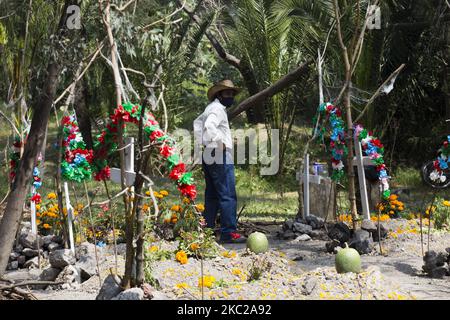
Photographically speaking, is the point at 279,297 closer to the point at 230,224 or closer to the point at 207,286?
the point at 207,286

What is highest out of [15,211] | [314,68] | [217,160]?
[314,68]

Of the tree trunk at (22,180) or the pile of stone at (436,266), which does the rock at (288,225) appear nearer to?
the pile of stone at (436,266)

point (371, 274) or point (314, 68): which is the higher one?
point (314, 68)

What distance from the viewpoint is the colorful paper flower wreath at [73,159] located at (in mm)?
7574

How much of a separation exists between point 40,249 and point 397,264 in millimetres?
3357

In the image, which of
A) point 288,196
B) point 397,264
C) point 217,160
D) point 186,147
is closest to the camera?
point 397,264

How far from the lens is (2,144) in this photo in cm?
2127

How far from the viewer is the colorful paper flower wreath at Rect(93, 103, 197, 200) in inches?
225

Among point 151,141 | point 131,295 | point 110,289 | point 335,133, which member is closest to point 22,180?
point 151,141

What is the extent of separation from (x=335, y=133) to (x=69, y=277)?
12.1ft

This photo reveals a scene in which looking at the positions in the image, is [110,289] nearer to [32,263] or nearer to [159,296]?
[159,296]

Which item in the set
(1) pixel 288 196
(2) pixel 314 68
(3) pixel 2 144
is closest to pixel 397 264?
(2) pixel 314 68

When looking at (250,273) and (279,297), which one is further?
(250,273)
